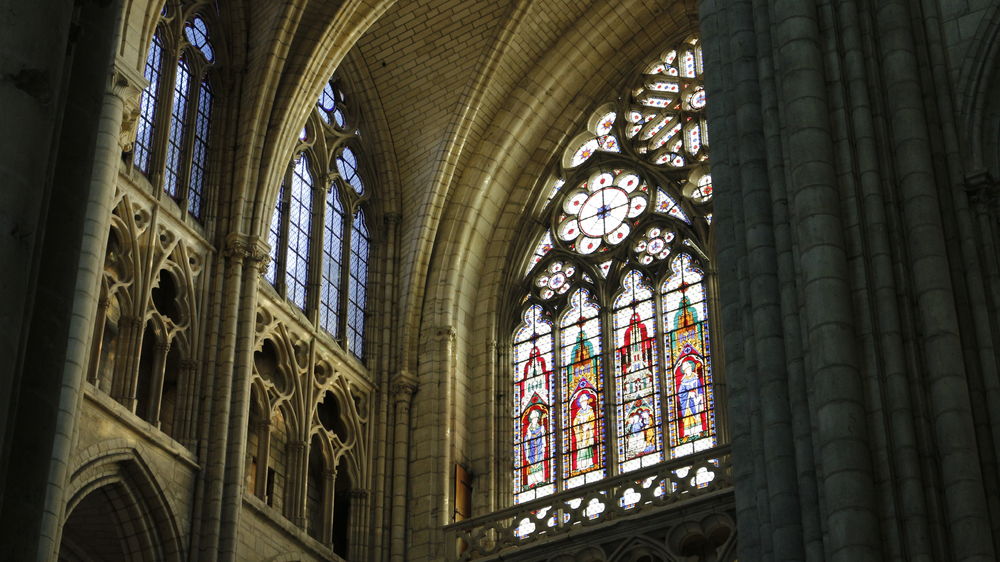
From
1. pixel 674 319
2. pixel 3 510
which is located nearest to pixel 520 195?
pixel 674 319

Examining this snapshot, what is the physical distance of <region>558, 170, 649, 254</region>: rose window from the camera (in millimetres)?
20922

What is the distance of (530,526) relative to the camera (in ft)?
62.1

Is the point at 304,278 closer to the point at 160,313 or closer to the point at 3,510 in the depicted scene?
the point at 160,313

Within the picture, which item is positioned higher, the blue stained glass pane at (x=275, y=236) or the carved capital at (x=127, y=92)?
the blue stained glass pane at (x=275, y=236)

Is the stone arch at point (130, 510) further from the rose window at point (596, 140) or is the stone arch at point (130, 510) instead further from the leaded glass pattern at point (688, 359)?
the rose window at point (596, 140)

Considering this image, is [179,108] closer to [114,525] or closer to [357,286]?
[357,286]

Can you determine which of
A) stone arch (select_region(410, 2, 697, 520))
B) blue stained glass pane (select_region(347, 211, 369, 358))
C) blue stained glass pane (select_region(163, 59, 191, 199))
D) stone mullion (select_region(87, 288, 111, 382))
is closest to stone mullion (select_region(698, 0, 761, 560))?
stone mullion (select_region(87, 288, 111, 382))

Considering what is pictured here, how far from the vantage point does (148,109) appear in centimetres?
1795

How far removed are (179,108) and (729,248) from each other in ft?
29.4

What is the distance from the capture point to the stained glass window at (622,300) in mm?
19250

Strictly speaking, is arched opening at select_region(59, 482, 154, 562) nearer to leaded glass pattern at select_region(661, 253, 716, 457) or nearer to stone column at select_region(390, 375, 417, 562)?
stone column at select_region(390, 375, 417, 562)

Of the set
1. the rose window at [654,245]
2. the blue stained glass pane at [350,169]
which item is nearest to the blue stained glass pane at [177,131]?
the blue stained glass pane at [350,169]

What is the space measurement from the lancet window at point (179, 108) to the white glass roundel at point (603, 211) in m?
5.01

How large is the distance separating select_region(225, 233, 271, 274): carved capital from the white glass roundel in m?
4.58
